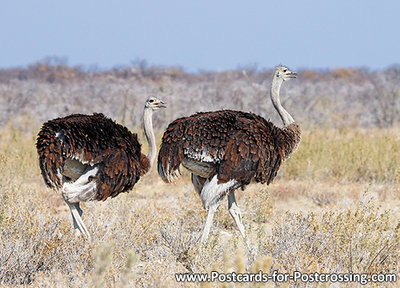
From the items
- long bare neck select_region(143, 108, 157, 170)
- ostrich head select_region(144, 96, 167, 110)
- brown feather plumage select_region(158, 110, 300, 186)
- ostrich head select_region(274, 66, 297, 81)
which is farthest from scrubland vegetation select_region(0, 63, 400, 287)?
ostrich head select_region(274, 66, 297, 81)

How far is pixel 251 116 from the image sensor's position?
222 inches

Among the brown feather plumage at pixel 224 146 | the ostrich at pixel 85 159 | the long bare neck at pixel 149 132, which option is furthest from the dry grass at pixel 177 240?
the long bare neck at pixel 149 132

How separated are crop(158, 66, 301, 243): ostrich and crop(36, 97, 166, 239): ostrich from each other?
36 cm

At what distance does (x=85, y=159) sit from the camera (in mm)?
5258

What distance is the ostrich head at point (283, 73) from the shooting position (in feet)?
22.0

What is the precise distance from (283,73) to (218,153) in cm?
184

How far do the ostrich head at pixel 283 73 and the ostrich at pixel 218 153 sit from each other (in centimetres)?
128

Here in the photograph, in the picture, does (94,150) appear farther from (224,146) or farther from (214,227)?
(214,227)

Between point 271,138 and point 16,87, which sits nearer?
point 271,138

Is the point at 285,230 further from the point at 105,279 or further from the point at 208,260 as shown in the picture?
the point at 105,279

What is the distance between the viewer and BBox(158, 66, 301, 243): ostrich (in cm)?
528

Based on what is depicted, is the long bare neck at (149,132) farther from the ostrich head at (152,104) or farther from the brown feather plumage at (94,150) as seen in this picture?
the brown feather plumage at (94,150)

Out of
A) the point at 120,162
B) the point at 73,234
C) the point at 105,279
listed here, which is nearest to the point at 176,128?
the point at 120,162

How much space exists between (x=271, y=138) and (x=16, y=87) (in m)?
22.0
